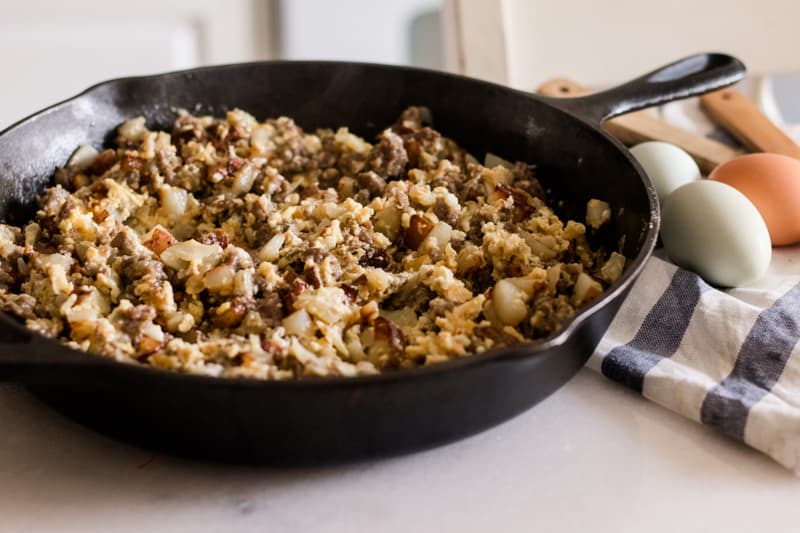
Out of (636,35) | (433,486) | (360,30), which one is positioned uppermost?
(636,35)

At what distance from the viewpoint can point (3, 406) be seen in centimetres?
135

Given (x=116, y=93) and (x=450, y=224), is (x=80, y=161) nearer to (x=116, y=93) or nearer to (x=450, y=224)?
(x=116, y=93)

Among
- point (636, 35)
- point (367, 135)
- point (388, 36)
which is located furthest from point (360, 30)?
point (367, 135)

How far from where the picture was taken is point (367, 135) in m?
1.96

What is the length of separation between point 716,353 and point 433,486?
0.52m

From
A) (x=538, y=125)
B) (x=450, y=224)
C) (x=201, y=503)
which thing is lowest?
(x=201, y=503)

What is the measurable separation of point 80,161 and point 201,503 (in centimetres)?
79

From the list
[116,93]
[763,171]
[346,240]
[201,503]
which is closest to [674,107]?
[763,171]

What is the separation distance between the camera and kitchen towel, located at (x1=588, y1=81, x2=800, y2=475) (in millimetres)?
1300

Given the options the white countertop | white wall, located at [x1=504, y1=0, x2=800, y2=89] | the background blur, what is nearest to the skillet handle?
the white countertop

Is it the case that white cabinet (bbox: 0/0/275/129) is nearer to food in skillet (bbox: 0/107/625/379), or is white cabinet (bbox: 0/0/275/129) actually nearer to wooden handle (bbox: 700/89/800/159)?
food in skillet (bbox: 0/107/625/379)

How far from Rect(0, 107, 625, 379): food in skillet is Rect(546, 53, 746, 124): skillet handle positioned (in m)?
0.16

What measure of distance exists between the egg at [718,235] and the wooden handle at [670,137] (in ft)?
1.30

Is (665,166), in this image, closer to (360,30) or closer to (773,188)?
(773,188)
